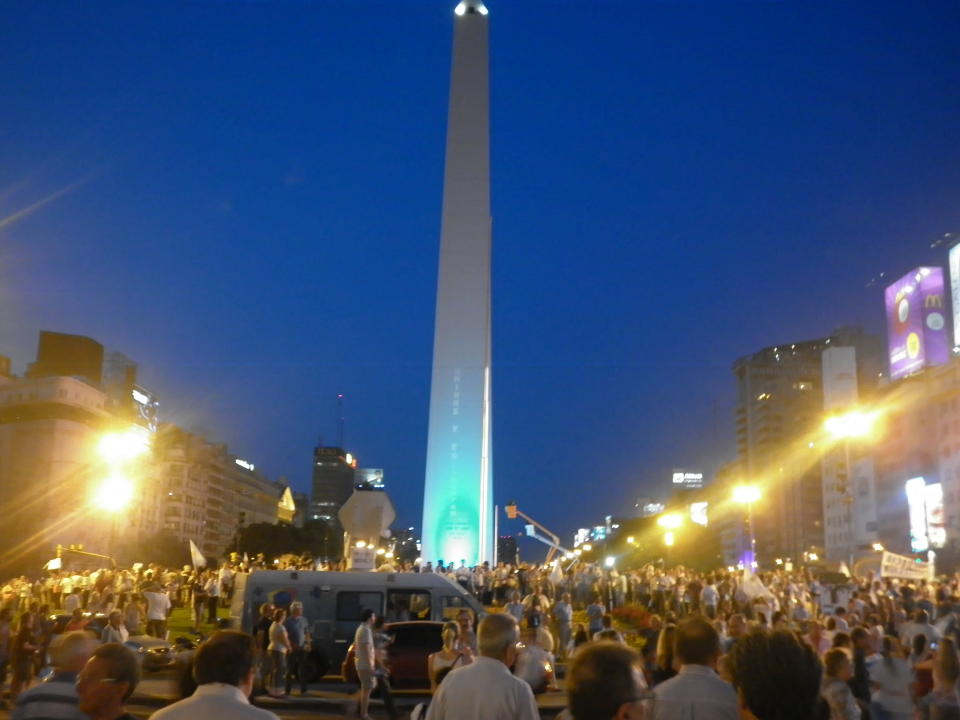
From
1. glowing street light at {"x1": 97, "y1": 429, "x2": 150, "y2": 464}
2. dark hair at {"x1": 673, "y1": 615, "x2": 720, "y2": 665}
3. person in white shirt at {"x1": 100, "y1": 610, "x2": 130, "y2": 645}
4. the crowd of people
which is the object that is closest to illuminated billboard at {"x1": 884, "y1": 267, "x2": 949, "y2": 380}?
the crowd of people

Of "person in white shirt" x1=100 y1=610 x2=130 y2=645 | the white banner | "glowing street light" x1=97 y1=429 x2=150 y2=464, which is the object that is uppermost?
"glowing street light" x1=97 y1=429 x2=150 y2=464

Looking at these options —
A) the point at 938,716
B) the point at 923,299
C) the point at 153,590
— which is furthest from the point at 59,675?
the point at 923,299

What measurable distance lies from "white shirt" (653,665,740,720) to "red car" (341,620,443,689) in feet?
41.0

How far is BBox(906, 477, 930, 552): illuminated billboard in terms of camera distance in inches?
2571

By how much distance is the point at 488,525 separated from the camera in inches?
1933

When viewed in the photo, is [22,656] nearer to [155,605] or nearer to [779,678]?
[155,605]

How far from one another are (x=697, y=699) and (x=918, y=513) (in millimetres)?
68071

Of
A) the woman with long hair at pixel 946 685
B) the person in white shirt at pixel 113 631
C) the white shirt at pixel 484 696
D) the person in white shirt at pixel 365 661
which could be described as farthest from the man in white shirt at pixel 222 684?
the person in white shirt at pixel 113 631

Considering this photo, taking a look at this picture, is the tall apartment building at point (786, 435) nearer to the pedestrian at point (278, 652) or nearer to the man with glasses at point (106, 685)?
the pedestrian at point (278, 652)

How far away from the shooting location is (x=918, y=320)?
226ft

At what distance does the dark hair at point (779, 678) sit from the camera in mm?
3691

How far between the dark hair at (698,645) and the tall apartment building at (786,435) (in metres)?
118

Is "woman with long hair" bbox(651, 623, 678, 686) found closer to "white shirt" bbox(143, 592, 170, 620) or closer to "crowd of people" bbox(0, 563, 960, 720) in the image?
"crowd of people" bbox(0, 563, 960, 720)

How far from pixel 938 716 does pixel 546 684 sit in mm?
3601
